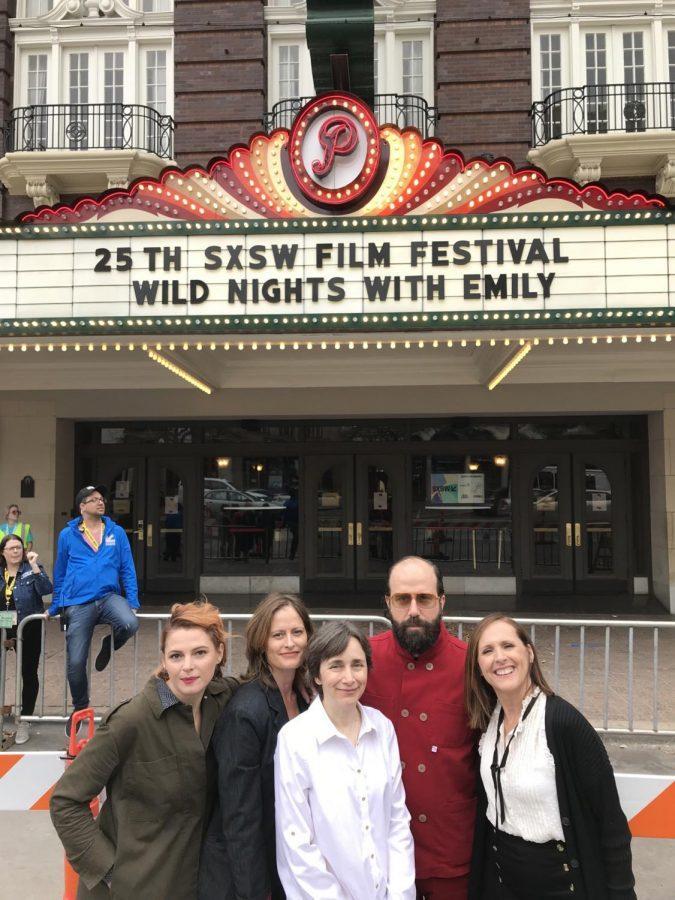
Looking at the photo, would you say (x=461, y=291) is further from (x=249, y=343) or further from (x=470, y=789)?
(x=470, y=789)

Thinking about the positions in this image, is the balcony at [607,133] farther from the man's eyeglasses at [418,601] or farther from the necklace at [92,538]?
the man's eyeglasses at [418,601]

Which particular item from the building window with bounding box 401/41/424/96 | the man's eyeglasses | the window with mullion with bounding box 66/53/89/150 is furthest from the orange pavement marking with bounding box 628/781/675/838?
the window with mullion with bounding box 66/53/89/150

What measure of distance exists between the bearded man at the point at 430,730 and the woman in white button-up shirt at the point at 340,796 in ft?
0.56

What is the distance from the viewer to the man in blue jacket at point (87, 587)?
5586mm

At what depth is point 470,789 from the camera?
2.59 m

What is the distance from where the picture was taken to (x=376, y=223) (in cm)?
730

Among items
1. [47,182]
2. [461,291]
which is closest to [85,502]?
[461,291]

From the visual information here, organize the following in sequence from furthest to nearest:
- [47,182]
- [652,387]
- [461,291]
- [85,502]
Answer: [47,182]
[652,387]
[461,291]
[85,502]

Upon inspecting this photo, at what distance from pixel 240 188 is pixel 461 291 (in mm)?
2694

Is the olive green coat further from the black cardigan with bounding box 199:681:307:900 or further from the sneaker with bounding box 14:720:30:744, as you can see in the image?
the sneaker with bounding box 14:720:30:744

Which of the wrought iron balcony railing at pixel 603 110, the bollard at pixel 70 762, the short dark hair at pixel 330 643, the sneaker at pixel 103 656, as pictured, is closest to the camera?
the short dark hair at pixel 330 643

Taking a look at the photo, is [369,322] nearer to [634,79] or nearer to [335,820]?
[335,820]

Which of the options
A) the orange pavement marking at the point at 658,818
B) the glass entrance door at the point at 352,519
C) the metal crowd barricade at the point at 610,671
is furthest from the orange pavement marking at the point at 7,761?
the glass entrance door at the point at 352,519

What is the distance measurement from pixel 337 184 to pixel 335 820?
6653 mm
